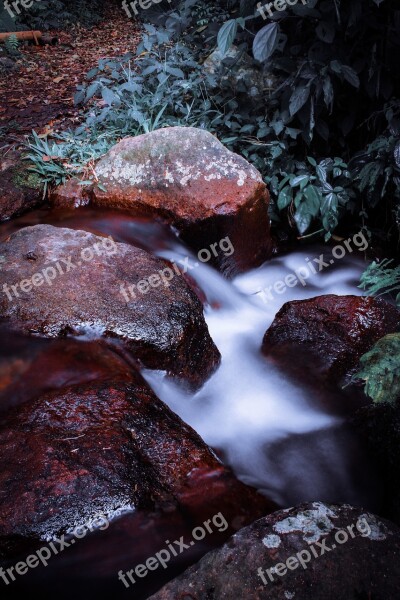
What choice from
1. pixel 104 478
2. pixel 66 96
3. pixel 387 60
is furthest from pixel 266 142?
pixel 104 478

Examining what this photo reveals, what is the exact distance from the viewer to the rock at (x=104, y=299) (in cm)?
264

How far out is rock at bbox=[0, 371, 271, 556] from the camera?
177cm

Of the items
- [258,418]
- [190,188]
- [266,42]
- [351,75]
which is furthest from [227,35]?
[258,418]

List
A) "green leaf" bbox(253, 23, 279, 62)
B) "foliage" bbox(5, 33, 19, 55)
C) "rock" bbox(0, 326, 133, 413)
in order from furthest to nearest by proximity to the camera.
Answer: "foliage" bbox(5, 33, 19, 55) → "green leaf" bbox(253, 23, 279, 62) → "rock" bbox(0, 326, 133, 413)

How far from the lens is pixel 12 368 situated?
2.41 metres

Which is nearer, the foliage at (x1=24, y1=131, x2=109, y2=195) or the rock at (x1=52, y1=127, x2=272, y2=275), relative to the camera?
the rock at (x1=52, y1=127, x2=272, y2=275)

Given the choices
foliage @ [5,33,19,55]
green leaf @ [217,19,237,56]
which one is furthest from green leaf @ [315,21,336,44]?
foliage @ [5,33,19,55]

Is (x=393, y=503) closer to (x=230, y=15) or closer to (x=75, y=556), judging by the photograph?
(x=75, y=556)

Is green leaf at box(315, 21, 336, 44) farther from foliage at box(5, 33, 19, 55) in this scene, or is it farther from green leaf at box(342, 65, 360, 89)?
foliage at box(5, 33, 19, 55)

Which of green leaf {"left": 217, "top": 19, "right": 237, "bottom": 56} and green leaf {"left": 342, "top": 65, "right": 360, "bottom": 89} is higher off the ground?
green leaf {"left": 217, "top": 19, "right": 237, "bottom": 56}

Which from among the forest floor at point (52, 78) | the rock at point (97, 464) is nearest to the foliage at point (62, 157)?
the forest floor at point (52, 78)

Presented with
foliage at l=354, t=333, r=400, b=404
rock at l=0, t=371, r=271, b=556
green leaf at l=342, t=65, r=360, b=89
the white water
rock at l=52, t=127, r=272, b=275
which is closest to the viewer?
rock at l=0, t=371, r=271, b=556

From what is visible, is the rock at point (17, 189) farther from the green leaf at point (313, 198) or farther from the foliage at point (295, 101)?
the green leaf at point (313, 198)

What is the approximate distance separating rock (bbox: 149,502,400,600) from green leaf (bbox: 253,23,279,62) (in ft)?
11.3
